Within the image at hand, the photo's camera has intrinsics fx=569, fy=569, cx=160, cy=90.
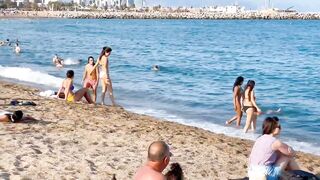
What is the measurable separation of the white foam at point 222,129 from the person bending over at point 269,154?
4631mm

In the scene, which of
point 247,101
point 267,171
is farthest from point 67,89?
point 267,171

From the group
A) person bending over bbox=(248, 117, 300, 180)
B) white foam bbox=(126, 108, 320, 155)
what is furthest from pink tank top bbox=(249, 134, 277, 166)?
white foam bbox=(126, 108, 320, 155)

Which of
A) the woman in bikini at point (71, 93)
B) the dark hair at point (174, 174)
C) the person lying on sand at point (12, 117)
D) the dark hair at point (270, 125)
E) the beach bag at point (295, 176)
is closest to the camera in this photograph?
the dark hair at point (174, 174)

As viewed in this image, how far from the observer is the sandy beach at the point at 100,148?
7551 mm

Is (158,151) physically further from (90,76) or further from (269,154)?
(90,76)

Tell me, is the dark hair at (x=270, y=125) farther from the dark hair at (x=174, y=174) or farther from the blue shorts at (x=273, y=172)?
the dark hair at (x=174, y=174)

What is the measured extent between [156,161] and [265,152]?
226 centimetres

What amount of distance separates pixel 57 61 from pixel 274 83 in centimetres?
1034

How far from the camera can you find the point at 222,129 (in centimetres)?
1273

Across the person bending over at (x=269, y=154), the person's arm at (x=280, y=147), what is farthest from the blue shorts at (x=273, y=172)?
the person's arm at (x=280, y=147)

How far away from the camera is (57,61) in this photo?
27469 mm

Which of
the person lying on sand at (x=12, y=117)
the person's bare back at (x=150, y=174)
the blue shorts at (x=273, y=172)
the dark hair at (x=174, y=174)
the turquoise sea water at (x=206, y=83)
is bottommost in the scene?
the turquoise sea water at (x=206, y=83)

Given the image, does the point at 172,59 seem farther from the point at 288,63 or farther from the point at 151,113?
the point at 151,113

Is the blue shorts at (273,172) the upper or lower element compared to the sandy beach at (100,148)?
upper
